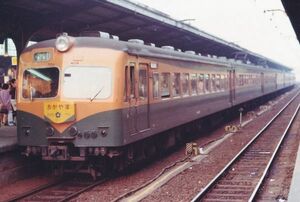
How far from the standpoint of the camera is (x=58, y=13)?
1422 cm

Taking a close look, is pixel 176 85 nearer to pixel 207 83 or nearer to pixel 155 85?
pixel 155 85

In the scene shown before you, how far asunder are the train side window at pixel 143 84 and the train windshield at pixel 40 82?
2.00 m

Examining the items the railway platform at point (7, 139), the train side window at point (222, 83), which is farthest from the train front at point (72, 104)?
the train side window at point (222, 83)

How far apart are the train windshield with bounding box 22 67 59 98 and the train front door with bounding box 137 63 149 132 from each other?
78.1 inches

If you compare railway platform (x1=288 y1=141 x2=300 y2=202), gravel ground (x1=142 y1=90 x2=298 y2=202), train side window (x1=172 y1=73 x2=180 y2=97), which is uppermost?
train side window (x1=172 y1=73 x2=180 y2=97)

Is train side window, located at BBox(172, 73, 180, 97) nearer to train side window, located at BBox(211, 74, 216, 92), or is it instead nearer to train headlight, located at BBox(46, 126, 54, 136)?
train headlight, located at BBox(46, 126, 54, 136)

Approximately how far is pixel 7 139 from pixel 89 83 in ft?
10.0

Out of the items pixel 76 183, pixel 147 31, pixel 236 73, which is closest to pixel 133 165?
pixel 76 183

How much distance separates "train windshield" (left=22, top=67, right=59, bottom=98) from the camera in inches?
428

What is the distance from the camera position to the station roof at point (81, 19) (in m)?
13.6

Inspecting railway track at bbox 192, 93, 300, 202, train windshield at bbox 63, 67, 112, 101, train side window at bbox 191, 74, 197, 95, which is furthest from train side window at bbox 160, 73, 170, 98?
train windshield at bbox 63, 67, 112, 101

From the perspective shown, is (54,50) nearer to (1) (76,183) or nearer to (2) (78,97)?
(2) (78,97)

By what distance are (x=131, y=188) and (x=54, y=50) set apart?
3.29 meters

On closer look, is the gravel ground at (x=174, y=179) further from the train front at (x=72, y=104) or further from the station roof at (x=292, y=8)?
the station roof at (x=292, y=8)
